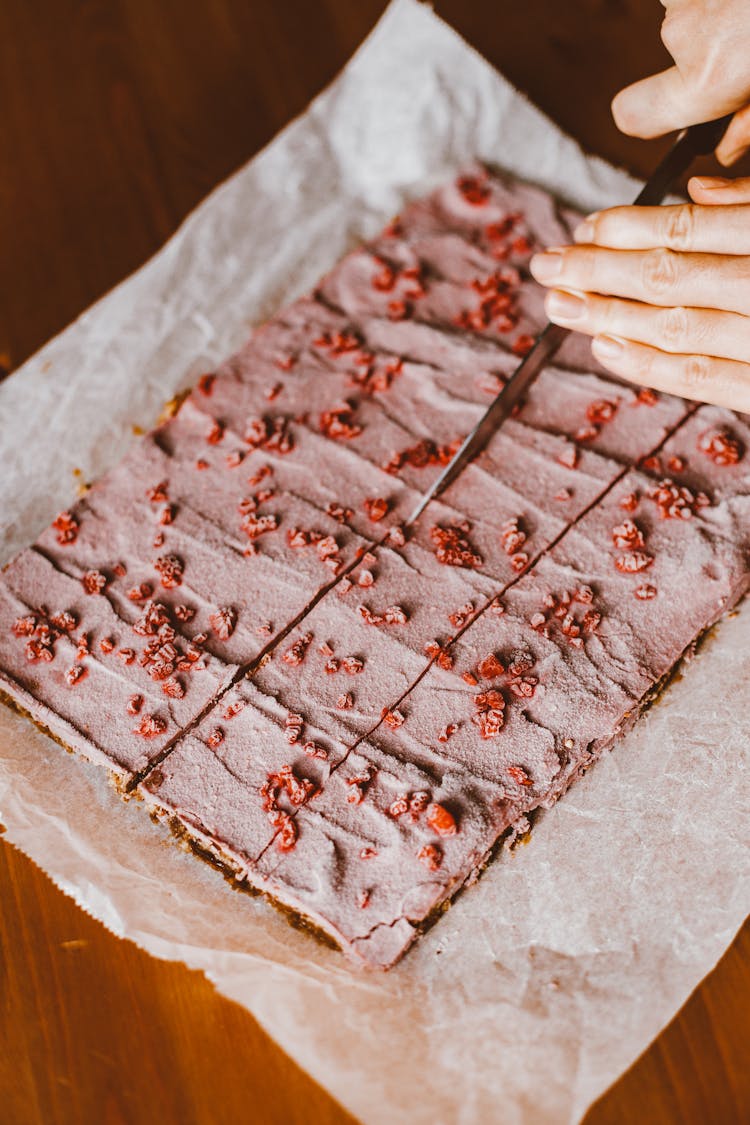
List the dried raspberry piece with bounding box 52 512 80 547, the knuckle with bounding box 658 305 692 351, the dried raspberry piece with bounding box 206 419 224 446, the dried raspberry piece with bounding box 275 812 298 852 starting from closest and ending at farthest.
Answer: the dried raspberry piece with bounding box 275 812 298 852
the knuckle with bounding box 658 305 692 351
the dried raspberry piece with bounding box 52 512 80 547
the dried raspberry piece with bounding box 206 419 224 446

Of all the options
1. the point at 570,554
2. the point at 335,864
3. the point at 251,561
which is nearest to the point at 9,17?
the point at 251,561

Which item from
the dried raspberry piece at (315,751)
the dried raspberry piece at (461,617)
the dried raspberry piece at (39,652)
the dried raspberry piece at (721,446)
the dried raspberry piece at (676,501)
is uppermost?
the dried raspberry piece at (721,446)

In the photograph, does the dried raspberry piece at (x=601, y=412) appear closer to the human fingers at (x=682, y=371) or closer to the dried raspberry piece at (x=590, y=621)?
the human fingers at (x=682, y=371)

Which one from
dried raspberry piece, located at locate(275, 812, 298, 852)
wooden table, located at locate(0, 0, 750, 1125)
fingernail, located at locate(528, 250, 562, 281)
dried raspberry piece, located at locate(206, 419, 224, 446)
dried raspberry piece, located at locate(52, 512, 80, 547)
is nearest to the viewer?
wooden table, located at locate(0, 0, 750, 1125)

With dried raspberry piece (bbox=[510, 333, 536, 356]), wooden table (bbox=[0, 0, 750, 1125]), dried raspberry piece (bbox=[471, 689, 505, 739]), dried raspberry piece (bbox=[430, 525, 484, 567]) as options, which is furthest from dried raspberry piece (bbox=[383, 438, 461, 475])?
wooden table (bbox=[0, 0, 750, 1125])

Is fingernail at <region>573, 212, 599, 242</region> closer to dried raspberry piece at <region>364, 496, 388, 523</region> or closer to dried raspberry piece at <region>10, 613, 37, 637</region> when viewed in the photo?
dried raspberry piece at <region>364, 496, 388, 523</region>

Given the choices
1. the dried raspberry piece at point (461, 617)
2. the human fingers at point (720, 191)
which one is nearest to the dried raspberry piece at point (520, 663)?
the dried raspberry piece at point (461, 617)

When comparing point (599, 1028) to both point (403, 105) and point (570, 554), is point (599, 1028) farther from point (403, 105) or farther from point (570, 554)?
point (403, 105)

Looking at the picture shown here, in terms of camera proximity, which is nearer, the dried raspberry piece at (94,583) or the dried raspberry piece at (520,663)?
the dried raspberry piece at (520,663)
